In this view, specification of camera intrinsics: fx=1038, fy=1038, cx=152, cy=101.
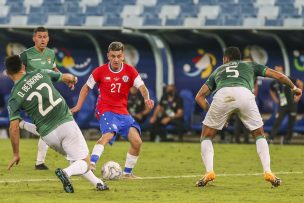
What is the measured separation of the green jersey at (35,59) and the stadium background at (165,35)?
10.6 m

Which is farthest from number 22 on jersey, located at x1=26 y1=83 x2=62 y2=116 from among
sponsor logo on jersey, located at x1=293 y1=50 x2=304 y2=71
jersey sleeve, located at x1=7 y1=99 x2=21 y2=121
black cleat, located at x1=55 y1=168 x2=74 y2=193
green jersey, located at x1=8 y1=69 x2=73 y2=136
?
sponsor logo on jersey, located at x1=293 y1=50 x2=304 y2=71

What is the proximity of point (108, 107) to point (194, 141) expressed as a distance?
43.7 ft

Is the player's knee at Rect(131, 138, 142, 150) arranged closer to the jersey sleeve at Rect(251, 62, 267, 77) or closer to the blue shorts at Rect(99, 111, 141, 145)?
the blue shorts at Rect(99, 111, 141, 145)

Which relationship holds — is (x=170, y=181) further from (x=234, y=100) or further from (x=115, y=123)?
(x=234, y=100)

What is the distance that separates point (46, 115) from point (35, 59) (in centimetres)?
448

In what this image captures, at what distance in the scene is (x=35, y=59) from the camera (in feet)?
55.2

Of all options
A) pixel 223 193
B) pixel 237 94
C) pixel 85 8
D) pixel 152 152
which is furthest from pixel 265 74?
pixel 85 8

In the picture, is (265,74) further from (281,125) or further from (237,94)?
(281,125)

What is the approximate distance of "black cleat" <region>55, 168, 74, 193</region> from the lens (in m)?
12.3

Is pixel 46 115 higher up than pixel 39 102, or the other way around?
pixel 39 102

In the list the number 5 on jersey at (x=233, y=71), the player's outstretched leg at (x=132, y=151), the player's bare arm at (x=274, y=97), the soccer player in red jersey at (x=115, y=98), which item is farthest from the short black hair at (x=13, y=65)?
the player's bare arm at (x=274, y=97)

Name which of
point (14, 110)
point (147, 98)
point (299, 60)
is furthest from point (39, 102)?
point (299, 60)

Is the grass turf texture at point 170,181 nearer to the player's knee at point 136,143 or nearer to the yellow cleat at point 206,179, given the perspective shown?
the yellow cleat at point 206,179

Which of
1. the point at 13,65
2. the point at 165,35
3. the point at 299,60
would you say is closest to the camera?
the point at 13,65
